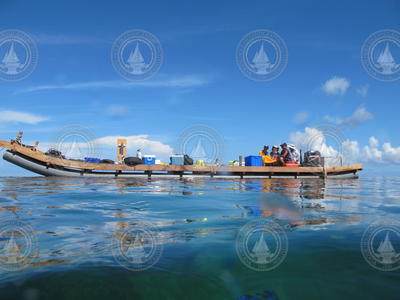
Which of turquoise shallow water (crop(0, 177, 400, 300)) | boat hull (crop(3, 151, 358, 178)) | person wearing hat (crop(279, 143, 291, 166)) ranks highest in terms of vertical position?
person wearing hat (crop(279, 143, 291, 166))

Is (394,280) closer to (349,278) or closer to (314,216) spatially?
(349,278)

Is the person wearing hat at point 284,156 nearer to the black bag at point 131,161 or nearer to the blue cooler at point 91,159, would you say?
the black bag at point 131,161

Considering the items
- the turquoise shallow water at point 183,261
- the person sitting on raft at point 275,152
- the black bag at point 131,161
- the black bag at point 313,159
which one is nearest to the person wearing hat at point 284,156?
the person sitting on raft at point 275,152

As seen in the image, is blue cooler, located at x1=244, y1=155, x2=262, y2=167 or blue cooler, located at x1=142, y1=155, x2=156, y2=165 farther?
blue cooler, located at x1=244, y1=155, x2=262, y2=167

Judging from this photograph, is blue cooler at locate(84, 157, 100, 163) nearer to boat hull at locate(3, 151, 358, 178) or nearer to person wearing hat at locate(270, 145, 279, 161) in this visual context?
boat hull at locate(3, 151, 358, 178)

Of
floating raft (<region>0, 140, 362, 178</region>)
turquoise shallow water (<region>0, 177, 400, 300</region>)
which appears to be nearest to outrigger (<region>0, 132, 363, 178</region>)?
floating raft (<region>0, 140, 362, 178</region>)

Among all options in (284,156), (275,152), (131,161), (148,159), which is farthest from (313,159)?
(131,161)

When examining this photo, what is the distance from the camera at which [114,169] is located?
19734 millimetres

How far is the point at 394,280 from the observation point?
248cm

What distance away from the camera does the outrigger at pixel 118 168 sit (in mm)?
18625

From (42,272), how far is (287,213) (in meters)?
4.46

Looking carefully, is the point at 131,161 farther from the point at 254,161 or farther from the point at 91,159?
the point at 254,161

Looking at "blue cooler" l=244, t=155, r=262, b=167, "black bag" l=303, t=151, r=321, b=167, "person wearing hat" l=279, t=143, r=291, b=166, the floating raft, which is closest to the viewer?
the floating raft

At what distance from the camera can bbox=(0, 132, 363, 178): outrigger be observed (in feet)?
61.1
